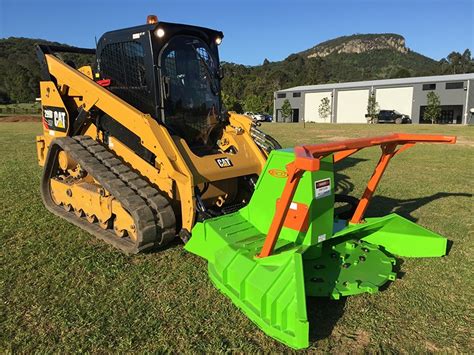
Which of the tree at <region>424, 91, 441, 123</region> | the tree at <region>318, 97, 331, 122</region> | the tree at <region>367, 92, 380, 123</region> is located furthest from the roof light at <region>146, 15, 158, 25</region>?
the tree at <region>318, 97, 331, 122</region>

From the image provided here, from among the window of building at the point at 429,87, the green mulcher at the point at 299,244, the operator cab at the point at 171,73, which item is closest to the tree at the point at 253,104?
the window of building at the point at 429,87

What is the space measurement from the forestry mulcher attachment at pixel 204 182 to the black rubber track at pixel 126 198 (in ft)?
0.05

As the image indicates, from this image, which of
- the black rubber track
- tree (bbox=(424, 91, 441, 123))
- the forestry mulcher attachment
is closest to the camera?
the forestry mulcher attachment

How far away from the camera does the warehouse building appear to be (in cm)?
4875

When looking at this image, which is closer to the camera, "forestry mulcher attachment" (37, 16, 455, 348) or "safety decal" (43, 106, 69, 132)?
"forestry mulcher attachment" (37, 16, 455, 348)

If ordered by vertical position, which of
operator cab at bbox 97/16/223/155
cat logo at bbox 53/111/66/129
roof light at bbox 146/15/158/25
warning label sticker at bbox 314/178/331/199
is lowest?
warning label sticker at bbox 314/178/331/199

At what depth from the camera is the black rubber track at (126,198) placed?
14.4 feet

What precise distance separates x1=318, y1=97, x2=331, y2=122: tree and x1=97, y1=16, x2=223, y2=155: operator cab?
55.0m

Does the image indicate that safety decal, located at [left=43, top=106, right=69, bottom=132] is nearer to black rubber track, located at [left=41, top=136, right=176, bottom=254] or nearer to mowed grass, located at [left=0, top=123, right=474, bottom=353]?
black rubber track, located at [left=41, top=136, right=176, bottom=254]

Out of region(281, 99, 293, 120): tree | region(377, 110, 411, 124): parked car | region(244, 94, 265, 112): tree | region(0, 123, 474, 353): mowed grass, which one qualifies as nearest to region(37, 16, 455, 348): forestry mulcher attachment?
region(0, 123, 474, 353): mowed grass

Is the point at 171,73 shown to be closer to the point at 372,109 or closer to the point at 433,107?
the point at 433,107

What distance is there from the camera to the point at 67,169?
19.4 feet

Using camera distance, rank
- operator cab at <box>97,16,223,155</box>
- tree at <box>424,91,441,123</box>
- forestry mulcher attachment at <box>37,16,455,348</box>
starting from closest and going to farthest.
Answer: forestry mulcher attachment at <box>37,16,455,348</box> < operator cab at <box>97,16,223,155</box> < tree at <box>424,91,441,123</box>

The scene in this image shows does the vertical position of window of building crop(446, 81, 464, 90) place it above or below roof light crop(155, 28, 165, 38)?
above
